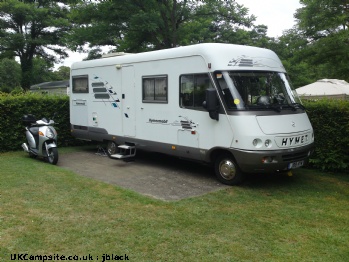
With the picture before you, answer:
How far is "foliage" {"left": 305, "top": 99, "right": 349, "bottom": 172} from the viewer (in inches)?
313

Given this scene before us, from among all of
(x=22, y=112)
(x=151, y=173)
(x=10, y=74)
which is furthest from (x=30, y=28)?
(x=151, y=173)

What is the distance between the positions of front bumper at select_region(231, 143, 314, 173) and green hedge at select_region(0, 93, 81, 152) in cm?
618

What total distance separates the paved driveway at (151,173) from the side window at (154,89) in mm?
1710

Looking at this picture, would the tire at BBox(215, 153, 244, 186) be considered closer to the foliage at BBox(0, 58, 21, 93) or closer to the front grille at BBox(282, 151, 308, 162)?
the front grille at BBox(282, 151, 308, 162)

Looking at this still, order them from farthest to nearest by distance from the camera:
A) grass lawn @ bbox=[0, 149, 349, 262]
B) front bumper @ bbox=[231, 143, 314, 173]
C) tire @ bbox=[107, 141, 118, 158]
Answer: tire @ bbox=[107, 141, 118, 158] < front bumper @ bbox=[231, 143, 314, 173] < grass lawn @ bbox=[0, 149, 349, 262]

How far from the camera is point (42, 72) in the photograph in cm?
4209

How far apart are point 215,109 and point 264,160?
1.36m

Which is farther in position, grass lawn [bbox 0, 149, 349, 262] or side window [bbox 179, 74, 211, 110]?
side window [bbox 179, 74, 211, 110]

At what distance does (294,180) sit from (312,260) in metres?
3.79

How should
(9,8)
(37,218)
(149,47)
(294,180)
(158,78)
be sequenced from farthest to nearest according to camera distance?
(9,8)
(149,47)
(158,78)
(294,180)
(37,218)

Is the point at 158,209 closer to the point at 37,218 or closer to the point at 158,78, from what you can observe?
the point at 37,218

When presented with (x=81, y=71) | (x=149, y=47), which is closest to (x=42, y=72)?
(x=149, y=47)

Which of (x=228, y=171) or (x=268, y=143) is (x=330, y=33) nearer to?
(x=268, y=143)

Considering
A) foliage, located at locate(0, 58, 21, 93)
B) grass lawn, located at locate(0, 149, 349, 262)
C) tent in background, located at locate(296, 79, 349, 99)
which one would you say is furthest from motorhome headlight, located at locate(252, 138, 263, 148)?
foliage, located at locate(0, 58, 21, 93)
